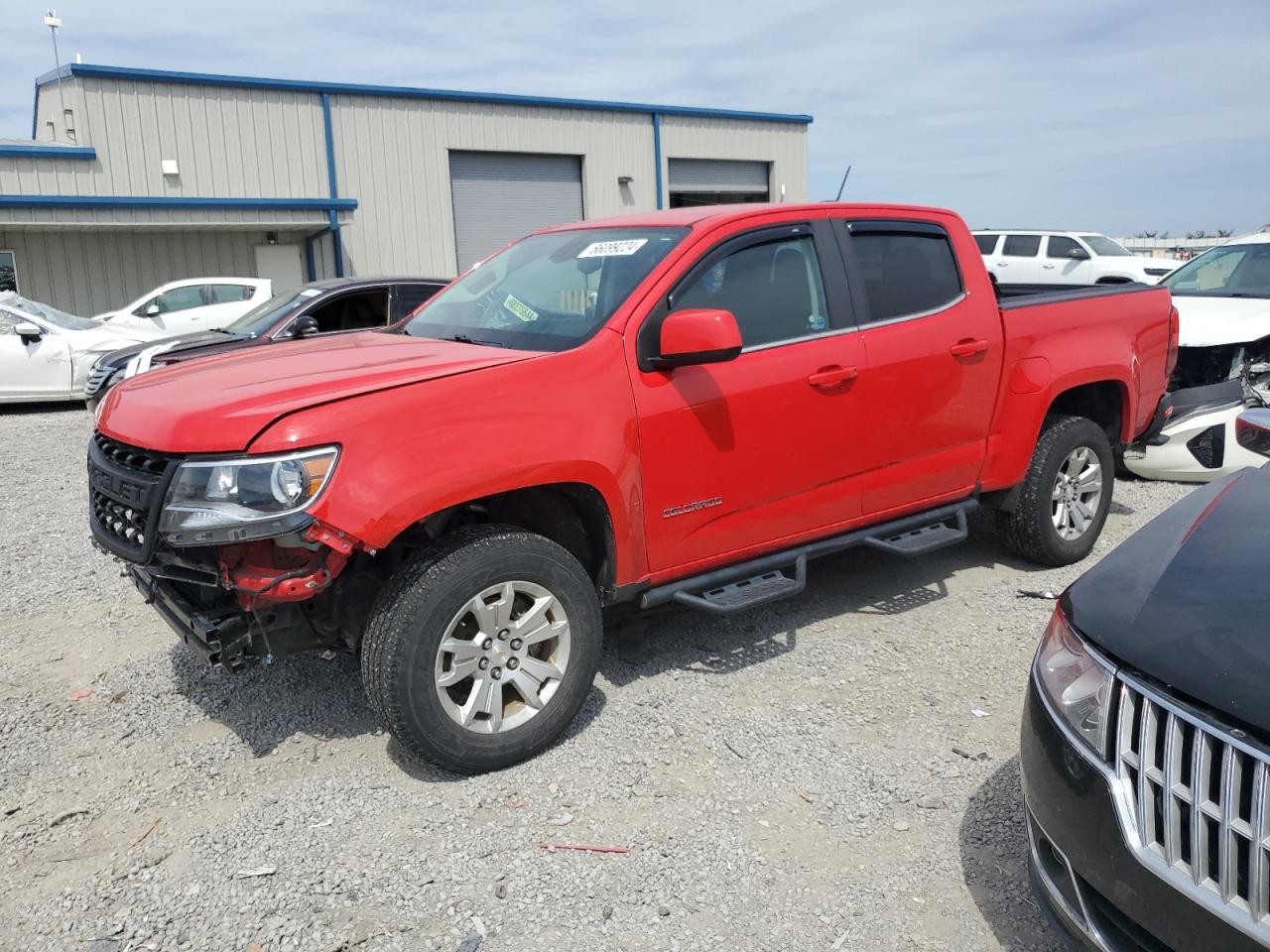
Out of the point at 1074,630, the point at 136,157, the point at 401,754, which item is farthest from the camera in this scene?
the point at 136,157

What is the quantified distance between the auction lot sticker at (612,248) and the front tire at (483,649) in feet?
4.49

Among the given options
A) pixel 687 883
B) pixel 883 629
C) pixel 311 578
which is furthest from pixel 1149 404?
pixel 311 578

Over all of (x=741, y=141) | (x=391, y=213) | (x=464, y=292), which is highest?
(x=741, y=141)

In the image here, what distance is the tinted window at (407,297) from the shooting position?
9.40 meters

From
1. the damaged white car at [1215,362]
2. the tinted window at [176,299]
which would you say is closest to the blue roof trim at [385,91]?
the tinted window at [176,299]

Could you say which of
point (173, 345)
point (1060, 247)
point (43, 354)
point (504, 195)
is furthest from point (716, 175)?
point (173, 345)

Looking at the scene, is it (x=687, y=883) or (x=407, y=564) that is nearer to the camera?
(x=687, y=883)

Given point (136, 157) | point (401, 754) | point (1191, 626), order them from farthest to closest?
point (136, 157) < point (401, 754) < point (1191, 626)

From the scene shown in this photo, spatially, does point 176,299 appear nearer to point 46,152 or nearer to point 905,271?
point 46,152

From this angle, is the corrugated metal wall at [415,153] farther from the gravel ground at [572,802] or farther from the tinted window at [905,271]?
the tinted window at [905,271]

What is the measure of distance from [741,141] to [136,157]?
1453 centimetres

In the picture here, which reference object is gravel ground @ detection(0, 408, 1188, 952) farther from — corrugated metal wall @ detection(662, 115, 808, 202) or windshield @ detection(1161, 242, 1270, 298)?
corrugated metal wall @ detection(662, 115, 808, 202)

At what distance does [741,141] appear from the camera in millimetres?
26031

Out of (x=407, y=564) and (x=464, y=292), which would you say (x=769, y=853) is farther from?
(x=464, y=292)
